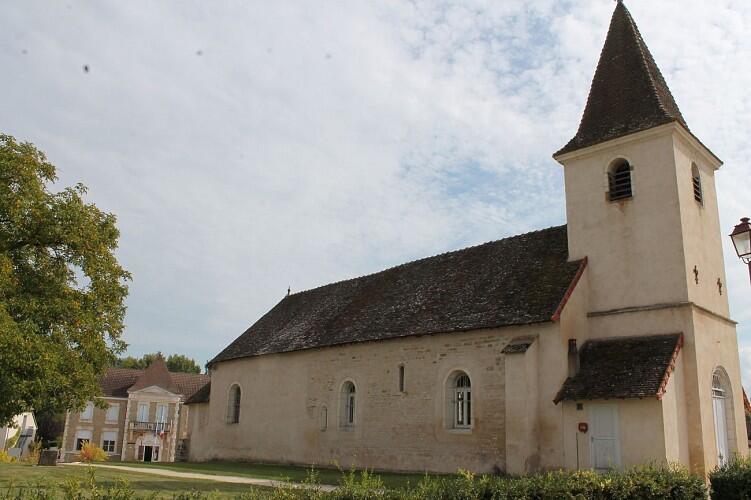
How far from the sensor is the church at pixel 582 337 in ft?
→ 56.3

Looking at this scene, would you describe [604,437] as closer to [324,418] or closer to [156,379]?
[324,418]

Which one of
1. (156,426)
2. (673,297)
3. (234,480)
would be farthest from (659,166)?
(156,426)

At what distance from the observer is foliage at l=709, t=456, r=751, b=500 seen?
12.4 meters

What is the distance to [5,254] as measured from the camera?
17.0 metres

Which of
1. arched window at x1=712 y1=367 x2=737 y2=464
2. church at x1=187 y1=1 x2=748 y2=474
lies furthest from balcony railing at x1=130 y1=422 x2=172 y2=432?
arched window at x1=712 y1=367 x2=737 y2=464

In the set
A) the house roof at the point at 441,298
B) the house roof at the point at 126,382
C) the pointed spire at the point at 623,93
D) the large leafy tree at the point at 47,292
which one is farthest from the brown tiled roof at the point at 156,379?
the pointed spire at the point at 623,93

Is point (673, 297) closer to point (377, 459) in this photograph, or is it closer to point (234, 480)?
point (377, 459)

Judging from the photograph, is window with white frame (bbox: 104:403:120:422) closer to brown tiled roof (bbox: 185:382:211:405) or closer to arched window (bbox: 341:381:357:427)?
brown tiled roof (bbox: 185:382:211:405)

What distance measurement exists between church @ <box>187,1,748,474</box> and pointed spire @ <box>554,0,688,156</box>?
56 mm

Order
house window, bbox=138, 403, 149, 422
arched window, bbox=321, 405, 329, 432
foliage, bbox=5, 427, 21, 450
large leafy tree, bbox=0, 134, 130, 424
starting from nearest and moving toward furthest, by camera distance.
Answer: large leafy tree, bbox=0, 134, 130, 424 < arched window, bbox=321, 405, 329, 432 < foliage, bbox=5, 427, 21, 450 < house window, bbox=138, 403, 149, 422

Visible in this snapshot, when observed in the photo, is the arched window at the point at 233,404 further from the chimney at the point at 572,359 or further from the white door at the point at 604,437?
the white door at the point at 604,437

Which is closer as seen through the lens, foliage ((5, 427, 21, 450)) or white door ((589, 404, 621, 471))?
white door ((589, 404, 621, 471))

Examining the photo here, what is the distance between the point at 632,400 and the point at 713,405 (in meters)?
3.13

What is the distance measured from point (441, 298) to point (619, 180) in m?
7.01
